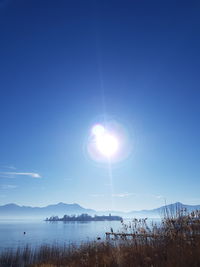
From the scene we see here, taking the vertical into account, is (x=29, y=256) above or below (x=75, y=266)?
below

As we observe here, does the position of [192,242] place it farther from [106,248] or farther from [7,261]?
[7,261]

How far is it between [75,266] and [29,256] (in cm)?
1113

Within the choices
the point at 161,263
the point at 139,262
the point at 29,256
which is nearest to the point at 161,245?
the point at 139,262

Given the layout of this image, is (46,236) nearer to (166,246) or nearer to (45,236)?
(45,236)

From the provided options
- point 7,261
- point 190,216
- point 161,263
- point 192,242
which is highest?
point 190,216

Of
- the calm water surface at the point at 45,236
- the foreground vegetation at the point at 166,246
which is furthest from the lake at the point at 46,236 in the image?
the foreground vegetation at the point at 166,246

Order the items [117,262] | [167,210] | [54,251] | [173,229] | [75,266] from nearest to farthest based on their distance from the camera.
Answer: [117,262] → [173,229] → [75,266] → [167,210] → [54,251]

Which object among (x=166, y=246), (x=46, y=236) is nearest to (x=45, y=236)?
(x=46, y=236)

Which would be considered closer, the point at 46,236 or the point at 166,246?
the point at 166,246

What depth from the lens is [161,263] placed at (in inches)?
154

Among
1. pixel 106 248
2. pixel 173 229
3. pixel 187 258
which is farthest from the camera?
pixel 106 248

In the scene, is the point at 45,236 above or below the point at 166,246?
below

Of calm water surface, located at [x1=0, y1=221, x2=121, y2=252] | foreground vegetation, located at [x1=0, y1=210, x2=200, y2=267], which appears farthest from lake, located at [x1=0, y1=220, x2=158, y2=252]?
foreground vegetation, located at [x1=0, y1=210, x2=200, y2=267]

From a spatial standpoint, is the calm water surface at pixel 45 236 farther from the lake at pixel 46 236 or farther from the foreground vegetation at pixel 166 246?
the foreground vegetation at pixel 166 246
